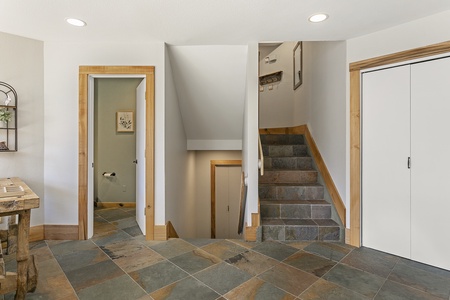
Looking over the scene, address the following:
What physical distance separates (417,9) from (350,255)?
7.37ft

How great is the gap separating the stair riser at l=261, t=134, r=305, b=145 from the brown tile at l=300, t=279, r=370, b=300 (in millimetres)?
2547

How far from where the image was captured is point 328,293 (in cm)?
171

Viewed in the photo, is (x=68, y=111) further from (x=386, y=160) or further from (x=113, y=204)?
(x=386, y=160)

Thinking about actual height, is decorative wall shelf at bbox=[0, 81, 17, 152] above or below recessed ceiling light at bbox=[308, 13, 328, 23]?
below

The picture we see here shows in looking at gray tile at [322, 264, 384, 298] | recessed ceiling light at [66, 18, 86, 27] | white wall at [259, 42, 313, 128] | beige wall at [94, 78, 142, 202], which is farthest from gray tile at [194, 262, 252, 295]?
white wall at [259, 42, 313, 128]

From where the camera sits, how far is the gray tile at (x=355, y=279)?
1.76 meters

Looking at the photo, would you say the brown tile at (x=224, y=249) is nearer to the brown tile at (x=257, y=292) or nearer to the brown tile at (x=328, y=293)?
the brown tile at (x=257, y=292)

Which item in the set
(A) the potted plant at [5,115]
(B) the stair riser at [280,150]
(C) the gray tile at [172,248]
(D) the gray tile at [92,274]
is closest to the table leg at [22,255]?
(D) the gray tile at [92,274]

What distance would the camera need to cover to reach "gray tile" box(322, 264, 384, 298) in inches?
69.4

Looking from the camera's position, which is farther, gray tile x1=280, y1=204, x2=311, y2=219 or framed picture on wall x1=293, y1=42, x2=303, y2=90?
framed picture on wall x1=293, y1=42, x2=303, y2=90

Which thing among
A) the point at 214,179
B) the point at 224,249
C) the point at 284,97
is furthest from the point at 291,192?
the point at 284,97

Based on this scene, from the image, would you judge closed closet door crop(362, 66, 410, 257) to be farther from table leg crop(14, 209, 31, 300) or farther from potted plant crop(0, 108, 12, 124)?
potted plant crop(0, 108, 12, 124)

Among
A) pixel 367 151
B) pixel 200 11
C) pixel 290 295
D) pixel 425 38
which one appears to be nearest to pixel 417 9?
pixel 425 38

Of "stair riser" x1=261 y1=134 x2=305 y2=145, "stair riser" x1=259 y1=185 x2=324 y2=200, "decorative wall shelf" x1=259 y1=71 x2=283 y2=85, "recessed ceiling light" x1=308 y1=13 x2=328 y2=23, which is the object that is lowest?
"stair riser" x1=259 y1=185 x2=324 y2=200
